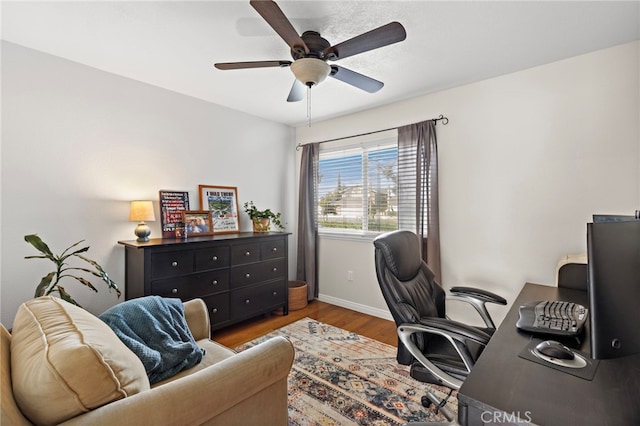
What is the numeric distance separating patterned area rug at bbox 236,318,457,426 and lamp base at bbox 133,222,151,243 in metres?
1.30

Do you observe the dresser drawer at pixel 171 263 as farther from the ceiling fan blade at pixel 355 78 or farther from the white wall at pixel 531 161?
the white wall at pixel 531 161

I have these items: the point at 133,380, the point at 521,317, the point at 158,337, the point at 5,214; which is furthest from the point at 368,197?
the point at 5,214

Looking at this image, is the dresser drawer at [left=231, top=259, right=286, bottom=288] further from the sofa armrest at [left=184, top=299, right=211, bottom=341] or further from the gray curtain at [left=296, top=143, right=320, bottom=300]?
the sofa armrest at [left=184, top=299, right=211, bottom=341]

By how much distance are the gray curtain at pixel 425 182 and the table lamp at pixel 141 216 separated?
258 centimetres

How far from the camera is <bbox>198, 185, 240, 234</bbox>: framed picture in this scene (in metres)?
3.28

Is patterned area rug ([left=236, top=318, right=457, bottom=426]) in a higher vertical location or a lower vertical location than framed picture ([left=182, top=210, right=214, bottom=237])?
lower

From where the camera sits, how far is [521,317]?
1.29 metres

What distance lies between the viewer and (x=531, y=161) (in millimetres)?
2451

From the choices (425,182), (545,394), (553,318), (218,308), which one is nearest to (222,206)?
(218,308)

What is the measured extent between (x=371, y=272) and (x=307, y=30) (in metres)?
2.58

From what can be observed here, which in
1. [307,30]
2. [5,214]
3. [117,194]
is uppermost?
[307,30]

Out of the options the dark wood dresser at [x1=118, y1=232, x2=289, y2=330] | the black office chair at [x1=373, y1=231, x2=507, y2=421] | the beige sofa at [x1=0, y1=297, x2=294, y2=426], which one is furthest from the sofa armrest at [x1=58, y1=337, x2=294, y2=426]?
the dark wood dresser at [x1=118, y1=232, x2=289, y2=330]

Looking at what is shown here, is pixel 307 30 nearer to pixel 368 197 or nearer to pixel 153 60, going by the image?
pixel 153 60

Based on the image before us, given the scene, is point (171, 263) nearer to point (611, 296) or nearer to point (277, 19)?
point (277, 19)
